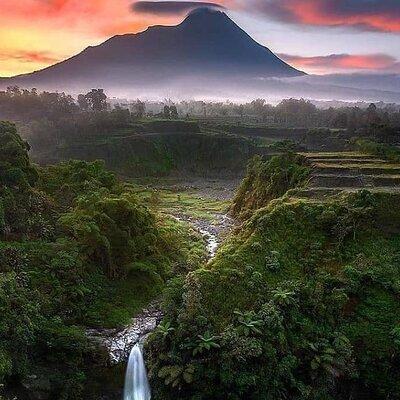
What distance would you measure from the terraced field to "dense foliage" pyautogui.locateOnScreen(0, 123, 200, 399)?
905 cm

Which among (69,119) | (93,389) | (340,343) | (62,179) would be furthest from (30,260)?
(69,119)

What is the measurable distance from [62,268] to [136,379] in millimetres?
6382

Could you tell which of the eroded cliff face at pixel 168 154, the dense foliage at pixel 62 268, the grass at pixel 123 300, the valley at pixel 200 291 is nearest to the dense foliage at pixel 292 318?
the valley at pixel 200 291

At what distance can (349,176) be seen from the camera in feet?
97.8

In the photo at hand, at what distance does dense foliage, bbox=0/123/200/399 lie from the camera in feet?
56.0

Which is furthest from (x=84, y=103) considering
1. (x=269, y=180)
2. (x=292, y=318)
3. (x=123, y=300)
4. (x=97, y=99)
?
(x=292, y=318)

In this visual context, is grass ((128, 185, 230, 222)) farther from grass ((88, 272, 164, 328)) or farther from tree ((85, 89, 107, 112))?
tree ((85, 89, 107, 112))

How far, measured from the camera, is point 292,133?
89125mm

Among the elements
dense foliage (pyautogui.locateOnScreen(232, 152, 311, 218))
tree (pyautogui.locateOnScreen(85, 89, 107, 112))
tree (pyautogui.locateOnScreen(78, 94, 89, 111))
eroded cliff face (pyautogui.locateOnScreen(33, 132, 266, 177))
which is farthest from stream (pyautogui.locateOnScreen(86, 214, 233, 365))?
tree (pyautogui.locateOnScreen(78, 94, 89, 111))

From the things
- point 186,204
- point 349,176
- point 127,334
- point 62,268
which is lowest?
point 186,204

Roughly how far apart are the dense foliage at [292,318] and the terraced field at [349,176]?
14.5 ft

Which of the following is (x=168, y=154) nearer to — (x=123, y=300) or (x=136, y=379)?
(x=123, y=300)

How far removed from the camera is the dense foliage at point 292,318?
643 inches

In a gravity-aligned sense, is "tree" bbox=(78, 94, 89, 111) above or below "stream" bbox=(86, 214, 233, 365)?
above
